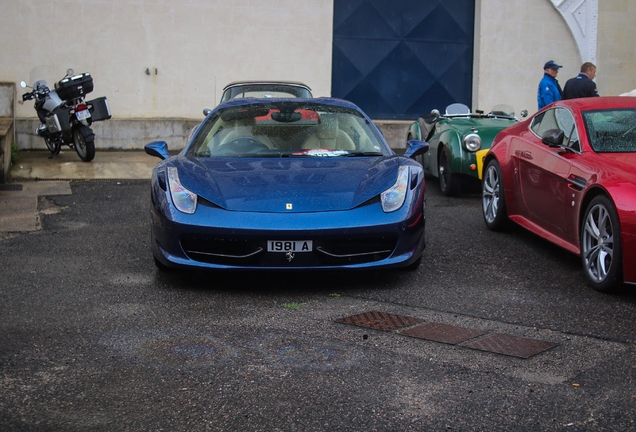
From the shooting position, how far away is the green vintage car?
1098 cm

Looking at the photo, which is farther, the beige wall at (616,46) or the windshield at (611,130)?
the beige wall at (616,46)

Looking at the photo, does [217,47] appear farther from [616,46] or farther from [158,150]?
[158,150]

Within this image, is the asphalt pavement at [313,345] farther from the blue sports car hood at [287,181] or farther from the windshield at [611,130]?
the windshield at [611,130]

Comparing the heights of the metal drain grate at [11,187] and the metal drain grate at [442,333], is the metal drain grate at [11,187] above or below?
below

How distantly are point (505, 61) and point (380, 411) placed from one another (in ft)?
51.2

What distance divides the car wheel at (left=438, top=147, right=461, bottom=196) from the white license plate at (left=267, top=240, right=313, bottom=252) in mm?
5496

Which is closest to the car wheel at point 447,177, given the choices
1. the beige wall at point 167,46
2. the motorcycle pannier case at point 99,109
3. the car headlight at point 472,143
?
the car headlight at point 472,143

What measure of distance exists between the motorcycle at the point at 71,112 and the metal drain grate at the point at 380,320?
9.12 metres

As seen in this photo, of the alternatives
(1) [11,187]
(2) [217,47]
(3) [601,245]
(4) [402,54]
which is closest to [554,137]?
(3) [601,245]

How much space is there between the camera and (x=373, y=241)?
20.2 ft

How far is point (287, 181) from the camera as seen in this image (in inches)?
253

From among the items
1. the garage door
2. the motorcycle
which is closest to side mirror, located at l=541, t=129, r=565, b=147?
the motorcycle

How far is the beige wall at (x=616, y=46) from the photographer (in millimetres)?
18719

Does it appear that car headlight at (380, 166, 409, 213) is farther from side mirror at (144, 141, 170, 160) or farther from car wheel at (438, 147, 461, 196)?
car wheel at (438, 147, 461, 196)
